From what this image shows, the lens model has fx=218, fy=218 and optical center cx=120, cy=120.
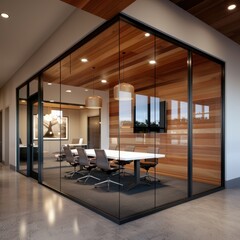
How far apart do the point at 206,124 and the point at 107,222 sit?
3.20 m

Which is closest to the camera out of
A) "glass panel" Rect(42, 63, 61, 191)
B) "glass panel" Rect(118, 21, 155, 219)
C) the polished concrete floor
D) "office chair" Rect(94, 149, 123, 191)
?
the polished concrete floor

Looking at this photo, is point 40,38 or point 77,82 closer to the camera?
point 77,82

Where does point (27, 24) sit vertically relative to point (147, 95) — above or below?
above

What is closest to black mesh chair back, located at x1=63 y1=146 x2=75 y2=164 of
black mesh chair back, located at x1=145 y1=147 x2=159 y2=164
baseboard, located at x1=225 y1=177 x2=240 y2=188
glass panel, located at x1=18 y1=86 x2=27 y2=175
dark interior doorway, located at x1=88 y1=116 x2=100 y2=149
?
dark interior doorway, located at x1=88 y1=116 x2=100 y2=149

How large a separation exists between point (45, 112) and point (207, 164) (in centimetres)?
430

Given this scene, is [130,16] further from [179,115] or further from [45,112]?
[45,112]

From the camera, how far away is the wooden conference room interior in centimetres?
417

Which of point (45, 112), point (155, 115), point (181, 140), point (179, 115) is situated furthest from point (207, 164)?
point (45, 112)

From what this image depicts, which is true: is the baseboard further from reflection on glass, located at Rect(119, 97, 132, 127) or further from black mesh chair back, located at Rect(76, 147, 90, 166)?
black mesh chair back, located at Rect(76, 147, 90, 166)

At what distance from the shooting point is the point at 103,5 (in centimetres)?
302

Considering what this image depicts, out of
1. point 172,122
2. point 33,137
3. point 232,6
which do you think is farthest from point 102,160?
point 232,6

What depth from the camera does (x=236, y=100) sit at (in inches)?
217

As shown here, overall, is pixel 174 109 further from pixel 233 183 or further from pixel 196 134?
pixel 233 183

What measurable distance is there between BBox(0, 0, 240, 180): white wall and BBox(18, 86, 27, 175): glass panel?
1269mm
